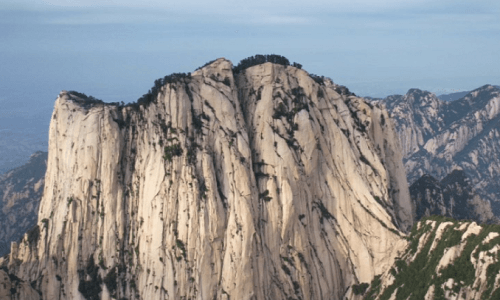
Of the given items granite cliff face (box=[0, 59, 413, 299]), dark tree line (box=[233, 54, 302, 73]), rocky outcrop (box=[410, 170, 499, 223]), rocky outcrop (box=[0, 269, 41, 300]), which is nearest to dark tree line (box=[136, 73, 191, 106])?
granite cliff face (box=[0, 59, 413, 299])

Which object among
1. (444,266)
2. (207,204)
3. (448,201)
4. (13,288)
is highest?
(207,204)

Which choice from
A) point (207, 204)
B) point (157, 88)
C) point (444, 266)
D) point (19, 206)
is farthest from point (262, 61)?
point (19, 206)

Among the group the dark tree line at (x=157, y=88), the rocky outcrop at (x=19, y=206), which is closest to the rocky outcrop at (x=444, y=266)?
the dark tree line at (x=157, y=88)

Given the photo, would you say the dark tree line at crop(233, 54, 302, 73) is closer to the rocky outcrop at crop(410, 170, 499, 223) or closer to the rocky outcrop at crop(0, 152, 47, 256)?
the rocky outcrop at crop(410, 170, 499, 223)

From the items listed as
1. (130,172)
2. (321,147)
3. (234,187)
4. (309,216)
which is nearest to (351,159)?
(321,147)

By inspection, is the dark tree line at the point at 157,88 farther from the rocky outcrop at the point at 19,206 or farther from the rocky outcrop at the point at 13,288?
the rocky outcrop at the point at 19,206

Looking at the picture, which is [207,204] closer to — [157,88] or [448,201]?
[157,88]

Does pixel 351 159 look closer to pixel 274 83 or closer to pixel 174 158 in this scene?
pixel 274 83

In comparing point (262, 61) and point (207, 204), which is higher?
point (262, 61)
